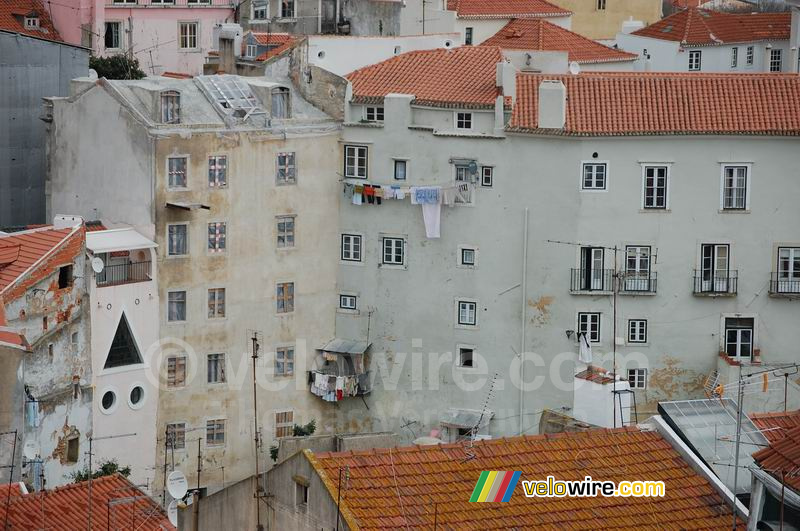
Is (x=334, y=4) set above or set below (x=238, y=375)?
above

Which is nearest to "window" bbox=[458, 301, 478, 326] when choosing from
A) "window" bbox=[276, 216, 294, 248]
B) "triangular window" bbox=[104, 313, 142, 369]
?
"window" bbox=[276, 216, 294, 248]

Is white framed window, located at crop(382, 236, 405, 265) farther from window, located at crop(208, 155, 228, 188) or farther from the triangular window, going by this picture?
the triangular window

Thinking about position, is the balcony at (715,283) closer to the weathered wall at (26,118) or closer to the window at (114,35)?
the weathered wall at (26,118)

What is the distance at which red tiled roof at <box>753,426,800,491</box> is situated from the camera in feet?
133

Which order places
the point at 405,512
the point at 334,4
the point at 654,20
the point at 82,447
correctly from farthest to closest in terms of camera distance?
the point at 654,20 → the point at 334,4 → the point at 82,447 → the point at 405,512

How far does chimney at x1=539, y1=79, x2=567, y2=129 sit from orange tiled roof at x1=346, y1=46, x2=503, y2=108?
2.01m

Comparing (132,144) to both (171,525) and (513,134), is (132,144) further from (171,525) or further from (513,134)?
(171,525)

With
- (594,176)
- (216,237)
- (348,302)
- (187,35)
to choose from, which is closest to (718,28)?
(187,35)

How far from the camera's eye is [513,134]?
75.7 m

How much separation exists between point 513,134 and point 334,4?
61.5 feet

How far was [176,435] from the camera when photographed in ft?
243

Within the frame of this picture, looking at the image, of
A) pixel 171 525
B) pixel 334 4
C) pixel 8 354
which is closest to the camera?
pixel 171 525

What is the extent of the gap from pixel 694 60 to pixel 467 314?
33460mm

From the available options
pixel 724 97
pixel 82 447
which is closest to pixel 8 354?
pixel 82 447
